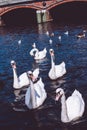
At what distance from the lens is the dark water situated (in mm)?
23312

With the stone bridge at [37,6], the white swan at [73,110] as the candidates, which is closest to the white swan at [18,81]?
the white swan at [73,110]

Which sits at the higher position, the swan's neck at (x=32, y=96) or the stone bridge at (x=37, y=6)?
the stone bridge at (x=37, y=6)

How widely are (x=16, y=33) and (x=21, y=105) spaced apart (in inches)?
1662

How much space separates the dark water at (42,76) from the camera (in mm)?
23312

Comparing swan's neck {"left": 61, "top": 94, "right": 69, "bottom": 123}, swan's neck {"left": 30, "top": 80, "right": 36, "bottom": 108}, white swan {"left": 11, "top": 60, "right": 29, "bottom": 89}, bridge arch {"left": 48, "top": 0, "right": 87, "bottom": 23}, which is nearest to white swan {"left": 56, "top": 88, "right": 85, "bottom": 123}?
swan's neck {"left": 61, "top": 94, "right": 69, "bottom": 123}

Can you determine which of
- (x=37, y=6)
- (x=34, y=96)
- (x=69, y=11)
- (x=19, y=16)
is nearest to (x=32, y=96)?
(x=34, y=96)

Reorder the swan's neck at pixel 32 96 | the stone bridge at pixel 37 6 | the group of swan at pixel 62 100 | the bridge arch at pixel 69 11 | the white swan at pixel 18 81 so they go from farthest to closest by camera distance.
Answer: the bridge arch at pixel 69 11 < the stone bridge at pixel 37 6 < the white swan at pixel 18 81 < the swan's neck at pixel 32 96 < the group of swan at pixel 62 100

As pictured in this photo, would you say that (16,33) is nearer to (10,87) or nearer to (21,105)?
(10,87)

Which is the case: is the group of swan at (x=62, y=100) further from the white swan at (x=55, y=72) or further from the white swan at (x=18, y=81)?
the white swan at (x=55, y=72)

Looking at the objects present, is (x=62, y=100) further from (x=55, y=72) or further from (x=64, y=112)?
(x=55, y=72)

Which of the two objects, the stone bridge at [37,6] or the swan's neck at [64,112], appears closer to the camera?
the swan's neck at [64,112]

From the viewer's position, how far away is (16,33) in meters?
67.6

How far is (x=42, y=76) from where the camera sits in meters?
33.6

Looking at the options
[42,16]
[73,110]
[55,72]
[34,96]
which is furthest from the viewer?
[42,16]
